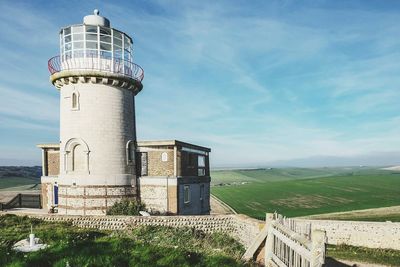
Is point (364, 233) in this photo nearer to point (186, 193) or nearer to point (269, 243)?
point (186, 193)

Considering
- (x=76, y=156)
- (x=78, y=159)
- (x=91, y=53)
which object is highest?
(x=91, y=53)

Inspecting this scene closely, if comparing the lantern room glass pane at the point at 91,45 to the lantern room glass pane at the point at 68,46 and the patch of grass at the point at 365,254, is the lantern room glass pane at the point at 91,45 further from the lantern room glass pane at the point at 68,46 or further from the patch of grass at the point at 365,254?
the patch of grass at the point at 365,254

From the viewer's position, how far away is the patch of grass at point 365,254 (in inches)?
755

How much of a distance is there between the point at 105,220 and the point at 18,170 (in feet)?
368

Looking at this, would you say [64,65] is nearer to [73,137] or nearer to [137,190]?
[73,137]

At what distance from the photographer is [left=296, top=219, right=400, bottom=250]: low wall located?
23578mm

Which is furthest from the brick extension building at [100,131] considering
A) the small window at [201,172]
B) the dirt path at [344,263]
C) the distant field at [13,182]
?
the distant field at [13,182]

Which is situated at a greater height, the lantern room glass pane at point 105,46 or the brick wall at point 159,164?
the lantern room glass pane at point 105,46

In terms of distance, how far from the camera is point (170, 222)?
17.8 m

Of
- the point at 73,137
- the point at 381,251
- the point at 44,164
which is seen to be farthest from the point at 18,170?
the point at 381,251

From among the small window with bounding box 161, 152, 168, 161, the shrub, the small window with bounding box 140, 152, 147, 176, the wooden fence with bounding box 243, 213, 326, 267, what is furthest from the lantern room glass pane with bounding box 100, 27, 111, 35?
the wooden fence with bounding box 243, 213, 326, 267

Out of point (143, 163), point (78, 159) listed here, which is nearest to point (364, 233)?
point (143, 163)

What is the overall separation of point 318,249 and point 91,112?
17.4 meters

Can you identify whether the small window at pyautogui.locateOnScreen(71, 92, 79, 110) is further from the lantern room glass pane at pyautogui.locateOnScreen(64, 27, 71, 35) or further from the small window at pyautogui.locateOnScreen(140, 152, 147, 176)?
the small window at pyautogui.locateOnScreen(140, 152, 147, 176)
